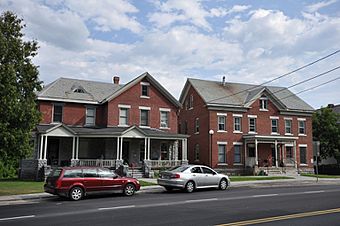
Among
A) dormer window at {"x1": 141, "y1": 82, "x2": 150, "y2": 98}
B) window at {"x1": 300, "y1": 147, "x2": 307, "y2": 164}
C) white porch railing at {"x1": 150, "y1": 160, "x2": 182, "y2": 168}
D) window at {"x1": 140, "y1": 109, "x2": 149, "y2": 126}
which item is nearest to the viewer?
white porch railing at {"x1": 150, "y1": 160, "x2": 182, "y2": 168}

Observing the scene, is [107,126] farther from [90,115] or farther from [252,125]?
[252,125]

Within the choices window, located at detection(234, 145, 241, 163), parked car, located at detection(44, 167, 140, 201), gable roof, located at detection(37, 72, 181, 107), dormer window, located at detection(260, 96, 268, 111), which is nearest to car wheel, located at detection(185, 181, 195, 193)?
parked car, located at detection(44, 167, 140, 201)

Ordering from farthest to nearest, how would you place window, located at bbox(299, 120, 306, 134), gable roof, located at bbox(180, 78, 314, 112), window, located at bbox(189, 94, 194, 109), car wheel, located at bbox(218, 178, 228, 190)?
window, located at bbox(299, 120, 306, 134) → window, located at bbox(189, 94, 194, 109) → gable roof, located at bbox(180, 78, 314, 112) → car wheel, located at bbox(218, 178, 228, 190)

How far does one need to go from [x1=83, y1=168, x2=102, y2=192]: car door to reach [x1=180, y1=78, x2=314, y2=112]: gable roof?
22.3 m

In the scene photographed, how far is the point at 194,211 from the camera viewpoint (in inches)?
493

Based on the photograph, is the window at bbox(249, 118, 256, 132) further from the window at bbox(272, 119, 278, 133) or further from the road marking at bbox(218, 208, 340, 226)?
the road marking at bbox(218, 208, 340, 226)

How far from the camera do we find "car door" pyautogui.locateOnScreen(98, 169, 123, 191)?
59.3ft

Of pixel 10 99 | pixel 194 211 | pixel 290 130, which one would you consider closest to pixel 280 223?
pixel 194 211

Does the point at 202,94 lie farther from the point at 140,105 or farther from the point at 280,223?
the point at 280,223

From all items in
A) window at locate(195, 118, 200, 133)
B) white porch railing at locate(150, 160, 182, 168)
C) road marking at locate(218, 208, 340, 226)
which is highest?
window at locate(195, 118, 200, 133)

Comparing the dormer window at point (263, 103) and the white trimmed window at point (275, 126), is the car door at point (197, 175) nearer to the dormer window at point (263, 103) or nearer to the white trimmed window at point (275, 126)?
the dormer window at point (263, 103)

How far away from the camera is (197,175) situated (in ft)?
68.3

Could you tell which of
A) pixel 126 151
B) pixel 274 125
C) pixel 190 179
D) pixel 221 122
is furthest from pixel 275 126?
pixel 190 179

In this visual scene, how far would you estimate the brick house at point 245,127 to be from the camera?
1532 inches
